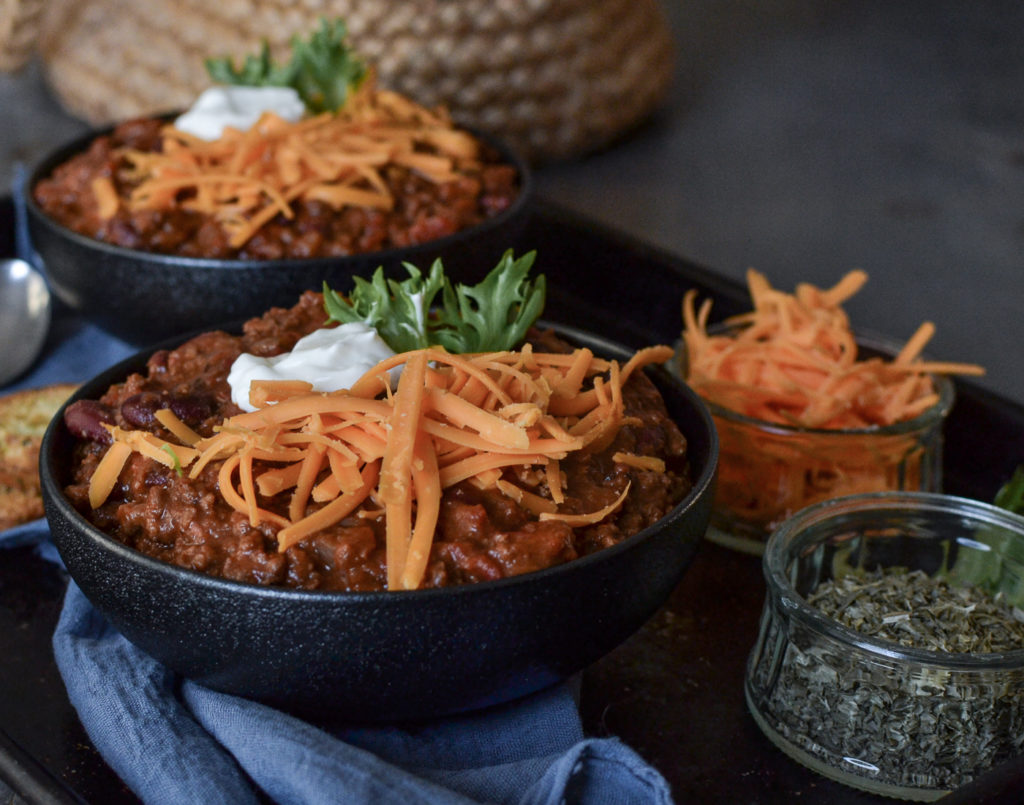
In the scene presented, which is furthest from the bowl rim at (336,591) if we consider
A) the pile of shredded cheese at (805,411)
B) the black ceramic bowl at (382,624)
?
the pile of shredded cheese at (805,411)

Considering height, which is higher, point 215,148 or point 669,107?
point 215,148

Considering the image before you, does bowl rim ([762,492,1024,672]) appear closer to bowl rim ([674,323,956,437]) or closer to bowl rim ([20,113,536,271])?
bowl rim ([674,323,956,437])

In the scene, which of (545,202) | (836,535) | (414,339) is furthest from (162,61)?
(836,535)

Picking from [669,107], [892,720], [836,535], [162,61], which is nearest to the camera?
[892,720]

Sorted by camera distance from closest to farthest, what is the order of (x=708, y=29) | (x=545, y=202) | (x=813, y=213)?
(x=545, y=202) → (x=813, y=213) → (x=708, y=29)

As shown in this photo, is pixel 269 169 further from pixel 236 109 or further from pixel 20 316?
pixel 20 316

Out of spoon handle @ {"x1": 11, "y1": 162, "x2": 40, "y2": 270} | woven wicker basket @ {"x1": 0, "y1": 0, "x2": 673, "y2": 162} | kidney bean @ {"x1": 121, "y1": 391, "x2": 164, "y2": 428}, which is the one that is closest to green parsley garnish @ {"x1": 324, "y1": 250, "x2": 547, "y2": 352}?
kidney bean @ {"x1": 121, "y1": 391, "x2": 164, "y2": 428}

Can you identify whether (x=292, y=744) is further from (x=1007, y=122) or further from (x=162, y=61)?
(x=1007, y=122)
